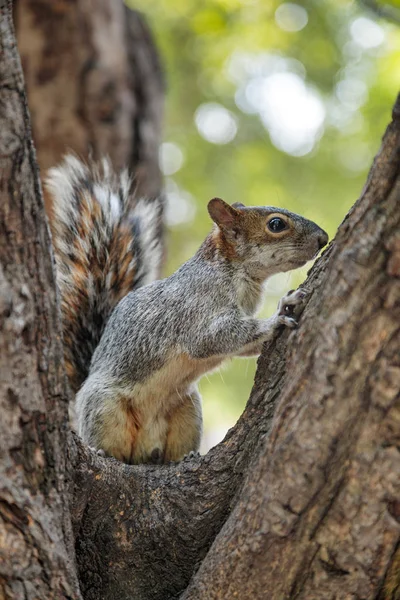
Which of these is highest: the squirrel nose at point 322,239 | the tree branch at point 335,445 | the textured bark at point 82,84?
the textured bark at point 82,84

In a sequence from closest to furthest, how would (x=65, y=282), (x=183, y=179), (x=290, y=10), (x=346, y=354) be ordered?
(x=346, y=354) < (x=65, y=282) < (x=290, y=10) < (x=183, y=179)

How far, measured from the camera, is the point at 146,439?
3010mm

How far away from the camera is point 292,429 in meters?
1.76

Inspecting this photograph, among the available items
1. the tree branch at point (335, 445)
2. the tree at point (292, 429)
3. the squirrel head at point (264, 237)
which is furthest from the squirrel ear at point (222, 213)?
the tree at point (292, 429)

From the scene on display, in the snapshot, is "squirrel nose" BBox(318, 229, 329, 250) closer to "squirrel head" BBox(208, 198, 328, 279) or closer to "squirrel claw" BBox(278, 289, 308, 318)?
"squirrel head" BBox(208, 198, 328, 279)

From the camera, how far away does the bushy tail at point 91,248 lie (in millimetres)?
3328

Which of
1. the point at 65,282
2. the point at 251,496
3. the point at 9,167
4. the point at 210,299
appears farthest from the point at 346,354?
the point at 65,282

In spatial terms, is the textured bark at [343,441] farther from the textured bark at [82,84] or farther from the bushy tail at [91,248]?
the textured bark at [82,84]

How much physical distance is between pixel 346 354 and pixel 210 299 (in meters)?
1.41

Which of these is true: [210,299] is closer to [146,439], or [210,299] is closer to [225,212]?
[225,212]

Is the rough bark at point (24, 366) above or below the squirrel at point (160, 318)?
below

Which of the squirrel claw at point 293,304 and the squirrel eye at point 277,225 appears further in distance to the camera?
the squirrel eye at point 277,225

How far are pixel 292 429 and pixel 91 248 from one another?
1886 millimetres

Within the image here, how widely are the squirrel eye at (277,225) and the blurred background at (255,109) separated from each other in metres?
2.22
